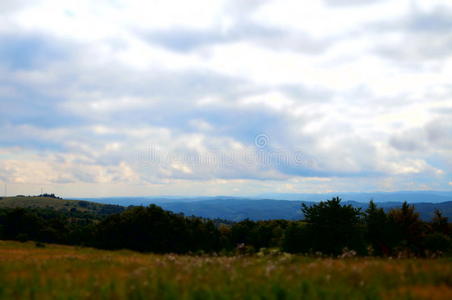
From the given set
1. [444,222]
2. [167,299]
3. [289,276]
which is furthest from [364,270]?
[444,222]

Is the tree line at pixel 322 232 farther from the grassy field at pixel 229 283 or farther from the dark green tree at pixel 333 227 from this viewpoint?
the grassy field at pixel 229 283

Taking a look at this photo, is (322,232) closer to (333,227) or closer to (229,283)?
(333,227)

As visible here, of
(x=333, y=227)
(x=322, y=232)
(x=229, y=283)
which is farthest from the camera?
(x=322, y=232)

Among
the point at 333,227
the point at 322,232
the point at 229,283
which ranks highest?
the point at 229,283

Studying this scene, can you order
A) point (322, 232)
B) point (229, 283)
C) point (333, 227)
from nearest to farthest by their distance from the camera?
point (229, 283), point (333, 227), point (322, 232)

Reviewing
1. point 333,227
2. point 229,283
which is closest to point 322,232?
point 333,227

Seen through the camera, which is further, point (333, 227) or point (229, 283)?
Answer: point (333, 227)

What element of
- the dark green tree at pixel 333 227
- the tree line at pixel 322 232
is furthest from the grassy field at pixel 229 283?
the dark green tree at pixel 333 227

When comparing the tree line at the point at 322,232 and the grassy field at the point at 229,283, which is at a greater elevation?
the grassy field at the point at 229,283

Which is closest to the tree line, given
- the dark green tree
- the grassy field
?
the dark green tree

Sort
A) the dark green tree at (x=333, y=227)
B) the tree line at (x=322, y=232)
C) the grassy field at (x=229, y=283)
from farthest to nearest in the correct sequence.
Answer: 1. the dark green tree at (x=333, y=227)
2. the tree line at (x=322, y=232)
3. the grassy field at (x=229, y=283)

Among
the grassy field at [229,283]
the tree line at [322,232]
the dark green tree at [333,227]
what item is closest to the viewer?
the grassy field at [229,283]

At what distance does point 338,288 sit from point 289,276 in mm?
1549

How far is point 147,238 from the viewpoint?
33.6 meters
